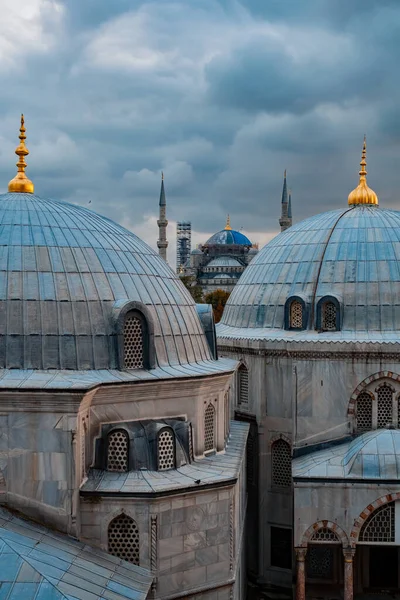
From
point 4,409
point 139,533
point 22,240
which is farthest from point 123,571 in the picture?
point 22,240

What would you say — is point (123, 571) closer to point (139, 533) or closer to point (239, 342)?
point (139, 533)

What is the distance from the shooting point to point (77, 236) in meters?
17.7

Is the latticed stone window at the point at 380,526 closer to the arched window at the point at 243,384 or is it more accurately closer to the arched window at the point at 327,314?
the arched window at the point at 327,314

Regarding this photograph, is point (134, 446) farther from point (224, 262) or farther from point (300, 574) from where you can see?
point (224, 262)

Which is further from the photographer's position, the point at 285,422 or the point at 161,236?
the point at 161,236

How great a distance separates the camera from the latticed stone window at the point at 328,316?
861 inches

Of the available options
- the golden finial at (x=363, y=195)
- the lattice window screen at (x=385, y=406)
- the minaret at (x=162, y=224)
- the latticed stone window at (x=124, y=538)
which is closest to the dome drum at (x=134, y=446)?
the latticed stone window at (x=124, y=538)

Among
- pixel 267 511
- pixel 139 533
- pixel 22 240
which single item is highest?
pixel 22 240

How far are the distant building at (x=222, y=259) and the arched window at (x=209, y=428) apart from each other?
7440 centimetres

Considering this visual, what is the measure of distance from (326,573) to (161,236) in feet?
197

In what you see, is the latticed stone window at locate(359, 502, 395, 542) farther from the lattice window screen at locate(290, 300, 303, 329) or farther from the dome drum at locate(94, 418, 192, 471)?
the lattice window screen at locate(290, 300, 303, 329)

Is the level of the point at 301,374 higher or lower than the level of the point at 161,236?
lower

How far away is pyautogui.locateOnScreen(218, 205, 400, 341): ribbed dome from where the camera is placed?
2188 cm

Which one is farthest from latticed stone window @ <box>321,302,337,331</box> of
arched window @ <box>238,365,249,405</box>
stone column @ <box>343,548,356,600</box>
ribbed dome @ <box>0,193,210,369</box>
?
stone column @ <box>343,548,356,600</box>
